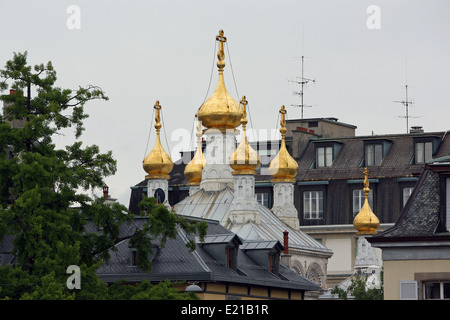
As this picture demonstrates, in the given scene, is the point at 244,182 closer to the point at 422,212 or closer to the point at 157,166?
the point at 157,166

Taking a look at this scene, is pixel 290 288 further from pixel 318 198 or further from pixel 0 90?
pixel 318 198

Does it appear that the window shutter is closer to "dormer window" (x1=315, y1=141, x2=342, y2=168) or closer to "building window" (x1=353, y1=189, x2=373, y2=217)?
"building window" (x1=353, y1=189, x2=373, y2=217)

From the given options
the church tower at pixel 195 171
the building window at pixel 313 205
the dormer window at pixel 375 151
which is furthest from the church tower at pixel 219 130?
the dormer window at pixel 375 151

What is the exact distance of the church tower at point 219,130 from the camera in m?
102

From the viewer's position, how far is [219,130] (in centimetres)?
10300

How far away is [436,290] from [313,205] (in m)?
68.6

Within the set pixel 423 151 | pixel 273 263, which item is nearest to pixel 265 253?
pixel 273 263

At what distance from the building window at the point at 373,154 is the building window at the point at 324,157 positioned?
2.73 metres

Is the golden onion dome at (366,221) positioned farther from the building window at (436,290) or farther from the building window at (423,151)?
the building window at (436,290)

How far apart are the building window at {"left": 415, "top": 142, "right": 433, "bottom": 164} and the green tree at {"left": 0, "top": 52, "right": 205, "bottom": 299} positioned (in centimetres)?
5629

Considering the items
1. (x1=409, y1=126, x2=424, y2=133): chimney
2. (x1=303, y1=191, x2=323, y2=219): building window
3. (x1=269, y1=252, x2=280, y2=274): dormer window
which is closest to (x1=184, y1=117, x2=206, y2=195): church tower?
(x1=303, y1=191, x2=323, y2=219): building window

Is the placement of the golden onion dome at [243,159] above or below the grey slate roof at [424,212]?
above

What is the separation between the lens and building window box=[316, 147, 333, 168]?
395 ft

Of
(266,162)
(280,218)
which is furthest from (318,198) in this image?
(280,218)
